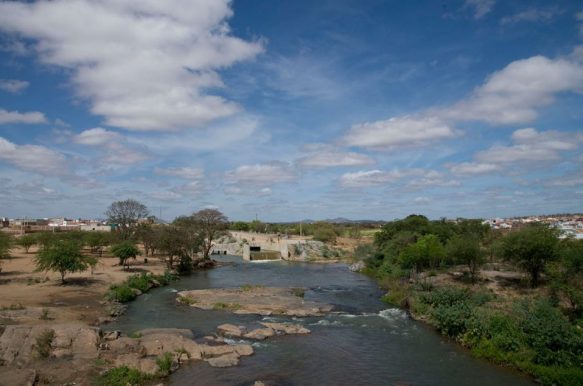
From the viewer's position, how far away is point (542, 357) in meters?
21.9

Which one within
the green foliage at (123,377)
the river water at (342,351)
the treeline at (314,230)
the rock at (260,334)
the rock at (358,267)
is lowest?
the river water at (342,351)

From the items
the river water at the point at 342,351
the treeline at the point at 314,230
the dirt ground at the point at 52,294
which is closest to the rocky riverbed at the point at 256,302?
the river water at the point at 342,351

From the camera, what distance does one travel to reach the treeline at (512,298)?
72.3ft

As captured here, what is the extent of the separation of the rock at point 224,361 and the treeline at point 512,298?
14489mm

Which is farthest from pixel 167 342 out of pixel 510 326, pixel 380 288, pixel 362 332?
pixel 380 288

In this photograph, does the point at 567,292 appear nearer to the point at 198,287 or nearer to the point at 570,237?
the point at 570,237

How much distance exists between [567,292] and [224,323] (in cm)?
2454

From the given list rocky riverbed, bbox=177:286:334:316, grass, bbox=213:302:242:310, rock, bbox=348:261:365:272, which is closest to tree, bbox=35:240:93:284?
rocky riverbed, bbox=177:286:334:316

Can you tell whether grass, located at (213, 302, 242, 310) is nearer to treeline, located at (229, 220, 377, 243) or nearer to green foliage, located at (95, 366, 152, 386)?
green foliage, located at (95, 366, 152, 386)

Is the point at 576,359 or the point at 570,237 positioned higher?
the point at 570,237

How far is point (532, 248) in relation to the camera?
34.9 meters

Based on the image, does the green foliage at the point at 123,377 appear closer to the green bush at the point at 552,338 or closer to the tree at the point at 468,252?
the green bush at the point at 552,338

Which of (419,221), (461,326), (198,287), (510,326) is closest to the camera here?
(510,326)

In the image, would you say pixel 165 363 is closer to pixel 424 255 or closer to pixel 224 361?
pixel 224 361
